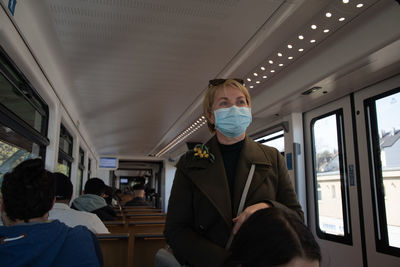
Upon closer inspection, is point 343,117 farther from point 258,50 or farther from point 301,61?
point 258,50

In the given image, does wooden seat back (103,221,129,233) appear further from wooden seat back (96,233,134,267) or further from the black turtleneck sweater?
the black turtleneck sweater

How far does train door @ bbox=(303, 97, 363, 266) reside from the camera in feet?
12.6

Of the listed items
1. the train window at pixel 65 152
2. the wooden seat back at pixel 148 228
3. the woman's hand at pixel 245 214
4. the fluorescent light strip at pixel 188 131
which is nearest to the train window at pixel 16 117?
the wooden seat back at pixel 148 228

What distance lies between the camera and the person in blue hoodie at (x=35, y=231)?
1169 millimetres

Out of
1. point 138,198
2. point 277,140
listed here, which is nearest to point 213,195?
point 277,140

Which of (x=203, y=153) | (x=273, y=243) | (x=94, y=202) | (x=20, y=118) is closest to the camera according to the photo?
(x=273, y=243)

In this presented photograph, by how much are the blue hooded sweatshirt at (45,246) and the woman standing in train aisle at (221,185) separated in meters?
0.36

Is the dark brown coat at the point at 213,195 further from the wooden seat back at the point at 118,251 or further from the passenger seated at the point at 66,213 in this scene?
the passenger seated at the point at 66,213

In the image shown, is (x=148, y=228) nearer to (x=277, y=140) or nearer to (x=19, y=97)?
(x=19, y=97)

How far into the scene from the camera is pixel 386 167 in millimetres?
3398

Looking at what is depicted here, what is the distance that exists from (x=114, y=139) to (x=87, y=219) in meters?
7.31

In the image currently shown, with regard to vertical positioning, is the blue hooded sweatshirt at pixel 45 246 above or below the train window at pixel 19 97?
below

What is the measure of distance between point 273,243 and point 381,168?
10.9ft

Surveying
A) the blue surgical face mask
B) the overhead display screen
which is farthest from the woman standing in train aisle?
the overhead display screen
